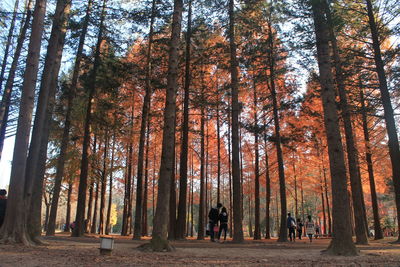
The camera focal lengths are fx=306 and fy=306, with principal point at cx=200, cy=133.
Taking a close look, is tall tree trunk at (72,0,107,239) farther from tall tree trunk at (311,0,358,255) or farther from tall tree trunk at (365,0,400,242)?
tall tree trunk at (365,0,400,242)

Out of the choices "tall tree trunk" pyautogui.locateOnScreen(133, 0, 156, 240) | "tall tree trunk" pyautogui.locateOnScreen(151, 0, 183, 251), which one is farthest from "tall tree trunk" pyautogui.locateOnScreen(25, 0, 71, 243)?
"tall tree trunk" pyautogui.locateOnScreen(151, 0, 183, 251)

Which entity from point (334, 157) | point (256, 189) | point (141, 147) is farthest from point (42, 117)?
point (256, 189)

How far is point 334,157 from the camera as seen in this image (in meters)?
7.84

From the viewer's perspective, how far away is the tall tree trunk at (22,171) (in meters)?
7.48

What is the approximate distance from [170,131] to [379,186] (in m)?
21.5

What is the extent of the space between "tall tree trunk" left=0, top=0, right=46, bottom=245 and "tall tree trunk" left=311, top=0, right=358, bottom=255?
7651 millimetres

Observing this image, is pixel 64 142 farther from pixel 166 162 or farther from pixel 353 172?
pixel 353 172

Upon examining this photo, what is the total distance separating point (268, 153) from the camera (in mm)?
21344

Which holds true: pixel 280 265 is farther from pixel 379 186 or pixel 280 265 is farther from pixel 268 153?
pixel 379 186

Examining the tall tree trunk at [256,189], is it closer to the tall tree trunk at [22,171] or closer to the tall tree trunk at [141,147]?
the tall tree trunk at [141,147]

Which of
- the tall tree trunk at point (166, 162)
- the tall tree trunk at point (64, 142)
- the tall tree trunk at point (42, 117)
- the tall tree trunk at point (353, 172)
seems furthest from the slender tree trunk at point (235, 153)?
the tall tree trunk at point (42, 117)

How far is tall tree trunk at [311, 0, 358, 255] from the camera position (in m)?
7.32

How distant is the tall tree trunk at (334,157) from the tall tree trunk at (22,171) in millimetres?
7651

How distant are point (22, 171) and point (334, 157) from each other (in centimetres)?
798
